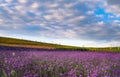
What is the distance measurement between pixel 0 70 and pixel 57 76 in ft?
4.05

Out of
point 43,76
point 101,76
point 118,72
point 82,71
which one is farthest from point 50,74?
point 118,72

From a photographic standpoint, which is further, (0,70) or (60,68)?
(60,68)

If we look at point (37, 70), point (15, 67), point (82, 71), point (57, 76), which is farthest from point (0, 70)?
point (82, 71)

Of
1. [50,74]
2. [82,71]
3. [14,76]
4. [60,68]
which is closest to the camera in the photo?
[14,76]

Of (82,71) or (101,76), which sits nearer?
(101,76)

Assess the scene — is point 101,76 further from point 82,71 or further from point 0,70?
point 0,70

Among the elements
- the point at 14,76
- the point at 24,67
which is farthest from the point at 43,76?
the point at 24,67

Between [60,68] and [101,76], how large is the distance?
145cm

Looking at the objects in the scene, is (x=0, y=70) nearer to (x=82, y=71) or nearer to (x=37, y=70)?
(x=37, y=70)

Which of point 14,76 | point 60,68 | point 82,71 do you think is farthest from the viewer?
point 60,68

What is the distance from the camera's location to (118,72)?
499cm

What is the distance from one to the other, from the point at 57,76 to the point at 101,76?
2.55 feet

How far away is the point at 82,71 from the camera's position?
16.2 feet

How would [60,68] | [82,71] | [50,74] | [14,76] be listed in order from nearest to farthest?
[14,76] < [50,74] < [82,71] < [60,68]
